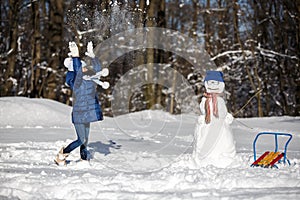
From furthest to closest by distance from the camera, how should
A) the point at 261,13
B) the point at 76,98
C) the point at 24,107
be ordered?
1. the point at 261,13
2. the point at 24,107
3. the point at 76,98

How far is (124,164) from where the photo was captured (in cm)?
627

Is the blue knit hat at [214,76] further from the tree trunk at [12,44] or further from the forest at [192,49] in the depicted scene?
the tree trunk at [12,44]

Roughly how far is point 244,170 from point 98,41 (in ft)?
12.1

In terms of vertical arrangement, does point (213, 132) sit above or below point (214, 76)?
below

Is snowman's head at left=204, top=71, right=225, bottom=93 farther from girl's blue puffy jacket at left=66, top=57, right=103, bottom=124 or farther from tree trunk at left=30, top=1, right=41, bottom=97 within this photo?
tree trunk at left=30, top=1, right=41, bottom=97

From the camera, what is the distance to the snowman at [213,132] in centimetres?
600

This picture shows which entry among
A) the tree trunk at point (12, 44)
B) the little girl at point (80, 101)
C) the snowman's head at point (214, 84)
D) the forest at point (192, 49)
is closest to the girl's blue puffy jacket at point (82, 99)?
the little girl at point (80, 101)

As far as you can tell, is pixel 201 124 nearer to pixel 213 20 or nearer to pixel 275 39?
pixel 275 39

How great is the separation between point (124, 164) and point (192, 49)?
55.2ft

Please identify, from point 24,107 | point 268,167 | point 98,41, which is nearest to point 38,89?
point 24,107

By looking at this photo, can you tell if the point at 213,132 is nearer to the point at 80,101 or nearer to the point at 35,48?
the point at 80,101

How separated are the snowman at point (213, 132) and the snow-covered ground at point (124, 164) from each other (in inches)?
9.0

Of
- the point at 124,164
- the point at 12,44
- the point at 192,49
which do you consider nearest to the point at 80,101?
the point at 124,164

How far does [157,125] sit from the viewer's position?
41.0 ft
